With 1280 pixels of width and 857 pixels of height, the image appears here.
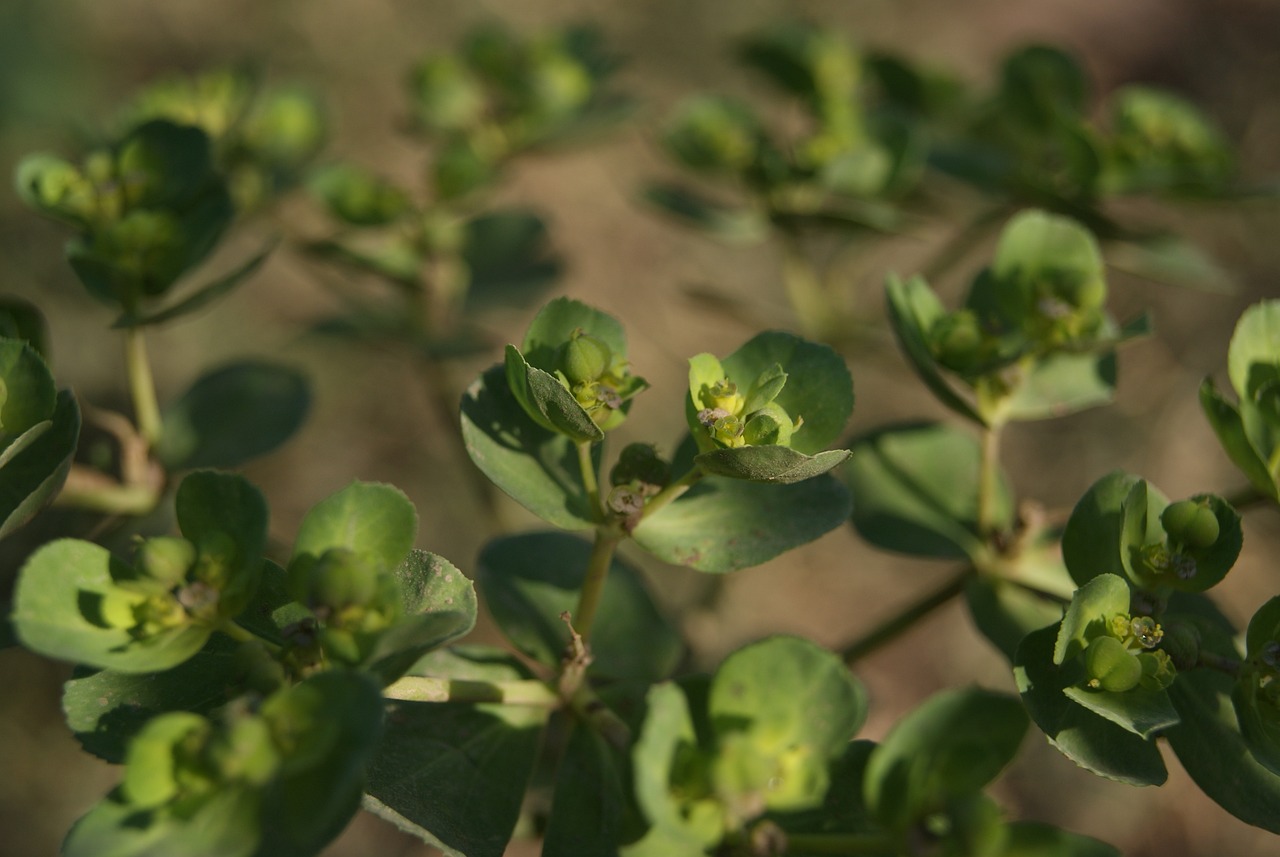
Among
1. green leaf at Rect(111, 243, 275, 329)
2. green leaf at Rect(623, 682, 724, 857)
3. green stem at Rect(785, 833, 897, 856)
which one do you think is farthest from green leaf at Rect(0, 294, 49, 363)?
green stem at Rect(785, 833, 897, 856)

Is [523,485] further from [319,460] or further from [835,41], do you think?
[319,460]

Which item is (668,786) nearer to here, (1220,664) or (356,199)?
(1220,664)

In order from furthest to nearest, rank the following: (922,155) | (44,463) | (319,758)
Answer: (922,155), (44,463), (319,758)

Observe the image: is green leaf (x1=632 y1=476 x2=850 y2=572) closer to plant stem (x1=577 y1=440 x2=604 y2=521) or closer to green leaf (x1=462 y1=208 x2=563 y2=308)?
plant stem (x1=577 y1=440 x2=604 y2=521)

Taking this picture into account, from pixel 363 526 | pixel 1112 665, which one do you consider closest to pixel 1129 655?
pixel 1112 665

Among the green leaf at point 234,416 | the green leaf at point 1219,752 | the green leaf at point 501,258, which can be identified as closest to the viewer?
the green leaf at point 1219,752

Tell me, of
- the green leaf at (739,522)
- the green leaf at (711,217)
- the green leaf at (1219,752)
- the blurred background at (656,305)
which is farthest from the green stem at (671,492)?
the blurred background at (656,305)

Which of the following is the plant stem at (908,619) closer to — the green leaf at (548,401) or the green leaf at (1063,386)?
the green leaf at (1063,386)
